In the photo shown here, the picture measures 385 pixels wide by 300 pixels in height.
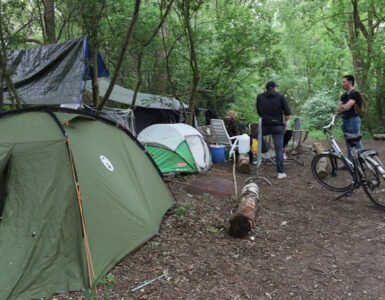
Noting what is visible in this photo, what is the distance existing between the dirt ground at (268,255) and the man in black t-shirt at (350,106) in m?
1.46

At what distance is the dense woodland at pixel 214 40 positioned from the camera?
724 centimetres

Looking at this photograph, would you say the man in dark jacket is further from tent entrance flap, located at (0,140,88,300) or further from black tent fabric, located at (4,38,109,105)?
tent entrance flap, located at (0,140,88,300)

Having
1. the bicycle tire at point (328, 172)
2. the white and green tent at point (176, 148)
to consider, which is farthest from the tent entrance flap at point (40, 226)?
the bicycle tire at point (328, 172)

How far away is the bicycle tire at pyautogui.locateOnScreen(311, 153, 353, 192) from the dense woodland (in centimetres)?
354

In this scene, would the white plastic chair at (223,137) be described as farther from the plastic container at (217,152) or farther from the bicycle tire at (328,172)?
the bicycle tire at (328,172)

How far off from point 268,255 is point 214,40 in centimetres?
796

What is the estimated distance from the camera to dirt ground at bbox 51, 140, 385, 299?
2707mm

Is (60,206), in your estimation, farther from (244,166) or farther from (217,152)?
(217,152)

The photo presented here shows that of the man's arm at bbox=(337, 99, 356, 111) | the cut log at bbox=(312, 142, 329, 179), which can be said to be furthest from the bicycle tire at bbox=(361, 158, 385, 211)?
the man's arm at bbox=(337, 99, 356, 111)

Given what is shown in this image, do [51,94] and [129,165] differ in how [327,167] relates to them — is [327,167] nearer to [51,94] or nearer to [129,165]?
[129,165]

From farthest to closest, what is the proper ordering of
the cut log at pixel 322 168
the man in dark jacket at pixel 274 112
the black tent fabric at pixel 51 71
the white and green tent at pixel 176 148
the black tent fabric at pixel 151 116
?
the black tent fabric at pixel 151 116 < the white and green tent at pixel 176 148 < the man in dark jacket at pixel 274 112 < the black tent fabric at pixel 51 71 < the cut log at pixel 322 168

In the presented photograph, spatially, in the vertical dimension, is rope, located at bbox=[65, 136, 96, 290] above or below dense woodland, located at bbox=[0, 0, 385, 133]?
below

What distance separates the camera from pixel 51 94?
584 centimetres

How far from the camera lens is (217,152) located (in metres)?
7.83
